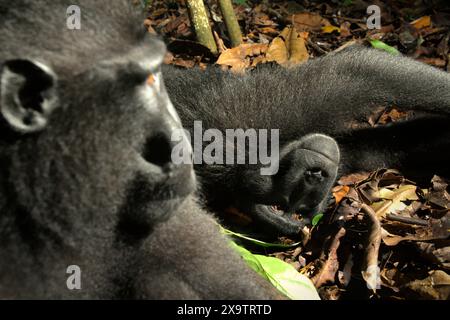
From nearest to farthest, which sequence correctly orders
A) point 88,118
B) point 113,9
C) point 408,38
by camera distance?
point 88,118
point 113,9
point 408,38

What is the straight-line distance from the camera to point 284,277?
3.79m

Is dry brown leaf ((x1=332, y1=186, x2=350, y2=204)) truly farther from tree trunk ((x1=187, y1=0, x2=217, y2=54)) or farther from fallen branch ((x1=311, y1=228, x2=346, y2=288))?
tree trunk ((x1=187, y1=0, x2=217, y2=54))

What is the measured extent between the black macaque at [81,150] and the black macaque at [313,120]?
1654 mm

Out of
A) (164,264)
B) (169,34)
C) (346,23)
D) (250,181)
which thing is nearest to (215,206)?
(250,181)

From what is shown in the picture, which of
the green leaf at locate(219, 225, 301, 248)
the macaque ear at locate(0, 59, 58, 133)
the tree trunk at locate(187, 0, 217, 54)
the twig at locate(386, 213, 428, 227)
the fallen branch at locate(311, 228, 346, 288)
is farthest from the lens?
the tree trunk at locate(187, 0, 217, 54)

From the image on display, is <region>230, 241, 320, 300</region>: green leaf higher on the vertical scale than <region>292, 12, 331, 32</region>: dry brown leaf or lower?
lower

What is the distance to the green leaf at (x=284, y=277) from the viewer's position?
364 cm

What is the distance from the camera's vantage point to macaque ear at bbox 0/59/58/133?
2455 millimetres

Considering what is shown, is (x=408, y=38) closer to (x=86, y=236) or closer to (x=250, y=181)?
(x=250, y=181)

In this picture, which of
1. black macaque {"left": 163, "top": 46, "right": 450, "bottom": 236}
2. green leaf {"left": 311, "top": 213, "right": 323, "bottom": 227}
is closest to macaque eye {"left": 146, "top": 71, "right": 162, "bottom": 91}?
black macaque {"left": 163, "top": 46, "right": 450, "bottom": 236}

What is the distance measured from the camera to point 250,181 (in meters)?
4.57

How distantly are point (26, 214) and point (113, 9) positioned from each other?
3.40ft

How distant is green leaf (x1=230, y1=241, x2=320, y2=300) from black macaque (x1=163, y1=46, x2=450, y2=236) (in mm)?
606

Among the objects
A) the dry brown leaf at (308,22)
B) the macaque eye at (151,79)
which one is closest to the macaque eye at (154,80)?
the macaque eye at (151,79)
